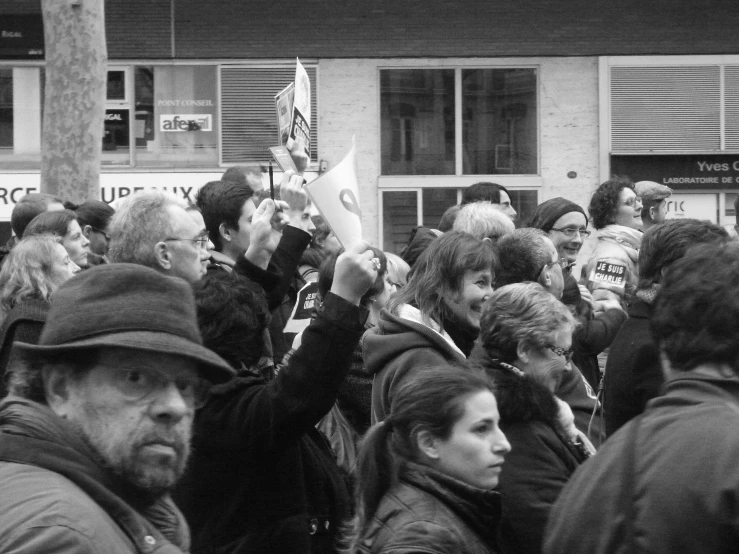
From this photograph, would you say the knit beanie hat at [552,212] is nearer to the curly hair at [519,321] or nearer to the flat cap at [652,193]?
the flat cap at [652,193]

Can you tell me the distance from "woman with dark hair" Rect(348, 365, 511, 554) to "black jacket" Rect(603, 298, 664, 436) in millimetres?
1117

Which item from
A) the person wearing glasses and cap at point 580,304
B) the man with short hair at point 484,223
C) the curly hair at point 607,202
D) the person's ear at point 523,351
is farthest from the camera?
the curly hair at point 607,202

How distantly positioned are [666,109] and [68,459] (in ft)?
52.9

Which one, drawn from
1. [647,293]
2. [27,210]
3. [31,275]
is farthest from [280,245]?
[27,210]

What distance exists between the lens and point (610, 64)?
16.9 m

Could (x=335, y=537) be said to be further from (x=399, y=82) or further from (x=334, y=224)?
(x=399, y=82)

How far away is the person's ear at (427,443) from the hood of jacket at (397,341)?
985 mm

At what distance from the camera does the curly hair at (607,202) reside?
23.2 ft

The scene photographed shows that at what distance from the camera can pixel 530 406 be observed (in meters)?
3.49

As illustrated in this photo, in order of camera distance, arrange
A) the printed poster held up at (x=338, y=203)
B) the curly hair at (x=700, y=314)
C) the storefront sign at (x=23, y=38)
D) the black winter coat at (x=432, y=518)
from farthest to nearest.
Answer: the storefront sign at (x=23, y=38) < the printed poster held up at (x=338, y=203) < the black winter coat at (x=432, y=518) < the curly hair at (x=700, y=314)

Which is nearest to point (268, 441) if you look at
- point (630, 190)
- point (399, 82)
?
point (630, 190)

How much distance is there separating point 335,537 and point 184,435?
192 cm

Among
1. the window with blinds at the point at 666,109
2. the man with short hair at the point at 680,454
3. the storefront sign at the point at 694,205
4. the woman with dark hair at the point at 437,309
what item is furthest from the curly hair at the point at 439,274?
the storefront sign at the point at 694,205

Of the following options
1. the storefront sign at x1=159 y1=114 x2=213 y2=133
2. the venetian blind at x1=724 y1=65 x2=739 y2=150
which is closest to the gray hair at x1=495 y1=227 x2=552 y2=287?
the storefront sign at x1=159 y1=114 x2=213 y2=133
